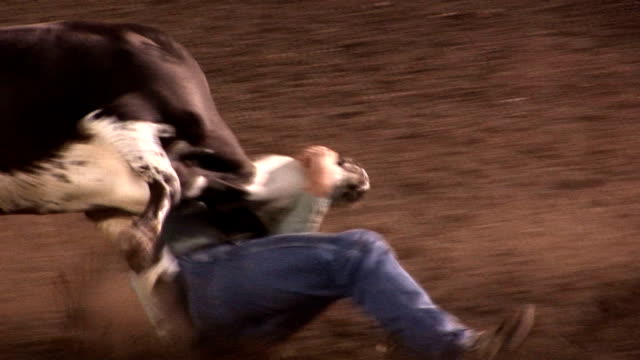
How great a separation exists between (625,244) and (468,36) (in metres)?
2.75

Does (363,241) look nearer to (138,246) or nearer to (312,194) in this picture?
(312,194)

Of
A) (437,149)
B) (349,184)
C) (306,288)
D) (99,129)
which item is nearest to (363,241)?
(306,288)

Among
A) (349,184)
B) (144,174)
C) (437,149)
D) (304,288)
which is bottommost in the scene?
(437,149)

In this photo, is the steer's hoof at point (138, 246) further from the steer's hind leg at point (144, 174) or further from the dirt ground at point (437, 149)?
the dirt ground at point (437, 149)

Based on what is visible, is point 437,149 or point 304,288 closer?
point 304,288

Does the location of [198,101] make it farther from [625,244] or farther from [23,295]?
[625,244]

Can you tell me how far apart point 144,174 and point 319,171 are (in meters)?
0.49

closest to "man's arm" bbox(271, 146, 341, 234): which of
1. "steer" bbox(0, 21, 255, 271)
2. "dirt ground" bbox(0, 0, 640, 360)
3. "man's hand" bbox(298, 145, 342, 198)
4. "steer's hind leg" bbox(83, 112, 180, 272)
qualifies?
"man's hand" bbox(298, 145, 342, 198)

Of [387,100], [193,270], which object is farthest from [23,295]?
[387,100]

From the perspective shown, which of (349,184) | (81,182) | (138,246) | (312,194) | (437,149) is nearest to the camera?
(138,246)

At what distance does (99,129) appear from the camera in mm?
3209

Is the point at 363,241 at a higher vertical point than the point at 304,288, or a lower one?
higher

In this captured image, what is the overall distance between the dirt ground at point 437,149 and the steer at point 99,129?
24.2 inches

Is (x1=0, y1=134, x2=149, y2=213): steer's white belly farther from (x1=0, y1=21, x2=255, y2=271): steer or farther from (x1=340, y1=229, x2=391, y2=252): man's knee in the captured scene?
(x1=340, y1=229, x2=391, y2=252): man's knee
